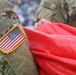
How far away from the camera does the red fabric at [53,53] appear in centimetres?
78

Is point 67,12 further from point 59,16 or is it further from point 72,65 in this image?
point 72,65

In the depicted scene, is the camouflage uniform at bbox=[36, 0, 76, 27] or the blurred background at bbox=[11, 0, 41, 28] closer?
the camouflage uniform at bbox=[36, 0, 76, 27]

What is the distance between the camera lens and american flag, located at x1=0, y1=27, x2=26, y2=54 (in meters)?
0.77

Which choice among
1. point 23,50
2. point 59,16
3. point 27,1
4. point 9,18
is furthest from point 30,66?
point 27,1

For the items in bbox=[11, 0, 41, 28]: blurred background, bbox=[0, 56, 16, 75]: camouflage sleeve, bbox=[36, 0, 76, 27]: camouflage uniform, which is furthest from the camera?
bbox=[11, 0, 41, 28]: blurred background

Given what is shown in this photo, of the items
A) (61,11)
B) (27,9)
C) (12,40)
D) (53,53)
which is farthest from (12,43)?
(27,9)

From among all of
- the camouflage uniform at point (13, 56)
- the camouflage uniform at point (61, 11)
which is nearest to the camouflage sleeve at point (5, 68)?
the camouflage uniform at point (13, 56)

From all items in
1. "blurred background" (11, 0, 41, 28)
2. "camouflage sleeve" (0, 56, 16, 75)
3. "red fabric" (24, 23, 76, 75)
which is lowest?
"blurred background" (11, 0, 41, 28)

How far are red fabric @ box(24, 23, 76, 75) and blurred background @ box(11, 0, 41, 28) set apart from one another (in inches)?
85.9

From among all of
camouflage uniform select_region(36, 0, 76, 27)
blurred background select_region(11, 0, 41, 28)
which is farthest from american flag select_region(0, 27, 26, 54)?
blurred background select_region(11, 0, 41, 28)

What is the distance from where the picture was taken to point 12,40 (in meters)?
0.79

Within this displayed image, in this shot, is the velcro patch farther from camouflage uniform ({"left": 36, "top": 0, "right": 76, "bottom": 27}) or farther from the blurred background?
the blurred background

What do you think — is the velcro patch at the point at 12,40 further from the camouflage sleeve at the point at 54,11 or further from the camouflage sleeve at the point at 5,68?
the camouflage sleeve at the point at 54,11

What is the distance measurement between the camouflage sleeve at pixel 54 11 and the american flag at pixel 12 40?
926 millimetres
